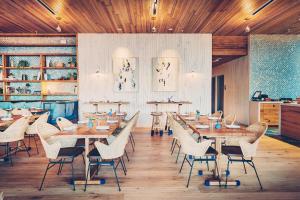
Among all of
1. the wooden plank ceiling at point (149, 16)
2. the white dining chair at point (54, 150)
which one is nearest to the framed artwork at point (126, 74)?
the wooden plank ceiling at point (149, 16)

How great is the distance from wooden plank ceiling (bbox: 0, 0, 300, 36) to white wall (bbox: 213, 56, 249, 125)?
169 cm

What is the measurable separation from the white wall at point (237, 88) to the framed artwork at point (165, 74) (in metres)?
2.79

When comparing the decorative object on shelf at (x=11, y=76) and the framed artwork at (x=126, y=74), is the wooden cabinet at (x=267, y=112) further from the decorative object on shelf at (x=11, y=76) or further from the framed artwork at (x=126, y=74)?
the decorative object on shelf at (x=11, y=76)

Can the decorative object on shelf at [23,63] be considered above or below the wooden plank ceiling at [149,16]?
below

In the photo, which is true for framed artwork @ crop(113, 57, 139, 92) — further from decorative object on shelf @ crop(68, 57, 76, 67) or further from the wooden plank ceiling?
decorative object on shelf @ crop(68, 57, 76, 67)

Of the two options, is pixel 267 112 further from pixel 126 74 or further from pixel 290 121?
pixel 126 74

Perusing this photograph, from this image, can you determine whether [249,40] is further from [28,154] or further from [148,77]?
[28,154]

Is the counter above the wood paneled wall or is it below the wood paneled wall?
below

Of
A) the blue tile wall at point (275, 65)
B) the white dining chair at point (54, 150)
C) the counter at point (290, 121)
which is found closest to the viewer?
the white dining chair at point (54, 150)

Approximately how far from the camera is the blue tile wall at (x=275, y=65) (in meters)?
8.52

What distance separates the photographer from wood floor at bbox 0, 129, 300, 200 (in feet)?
10.1

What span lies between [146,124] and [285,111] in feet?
14.5

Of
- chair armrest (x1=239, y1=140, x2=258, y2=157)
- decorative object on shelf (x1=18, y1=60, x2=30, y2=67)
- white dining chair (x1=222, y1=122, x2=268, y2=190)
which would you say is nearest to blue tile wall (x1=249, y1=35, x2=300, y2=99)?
white dining chair (x1=222, y1=122, x2=268, y2=190)

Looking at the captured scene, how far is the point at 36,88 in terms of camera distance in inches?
332
